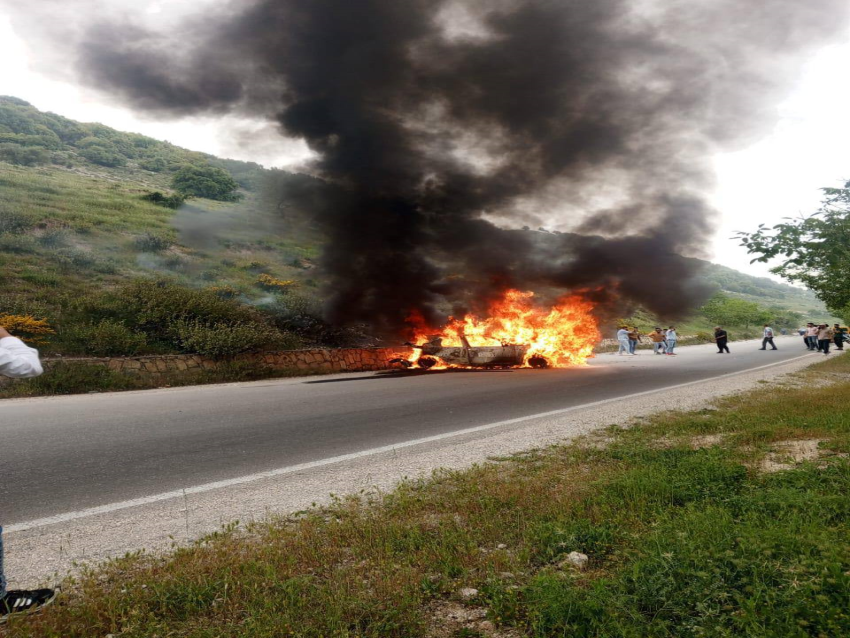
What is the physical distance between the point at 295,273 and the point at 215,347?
13990mm

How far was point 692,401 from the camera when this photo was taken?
901cm

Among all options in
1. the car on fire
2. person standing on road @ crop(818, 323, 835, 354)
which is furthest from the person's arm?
person standing on road @ crop(818, 323, 835, 354)

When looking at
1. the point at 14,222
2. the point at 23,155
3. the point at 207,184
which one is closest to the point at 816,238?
the point at 14,222

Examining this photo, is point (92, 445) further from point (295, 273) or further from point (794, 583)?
point (295, 273)

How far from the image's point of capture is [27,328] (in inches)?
490

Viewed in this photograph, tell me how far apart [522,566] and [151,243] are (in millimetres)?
27170

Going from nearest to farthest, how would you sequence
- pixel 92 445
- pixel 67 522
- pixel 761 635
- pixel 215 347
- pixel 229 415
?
pixel 761 635
pixel 67 522
pixel 92 445
pixel 229 415
pixel 215 347

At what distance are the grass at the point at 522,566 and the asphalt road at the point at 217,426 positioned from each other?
184cm

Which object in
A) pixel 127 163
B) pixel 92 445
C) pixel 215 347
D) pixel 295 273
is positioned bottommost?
pixel 92 445

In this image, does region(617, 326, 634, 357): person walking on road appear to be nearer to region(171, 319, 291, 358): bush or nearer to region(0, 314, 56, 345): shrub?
region(171, 319, 291, 358): bush

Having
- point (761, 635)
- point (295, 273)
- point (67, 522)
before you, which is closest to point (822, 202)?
point (761, 635)

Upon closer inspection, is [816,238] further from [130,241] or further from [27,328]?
[130,241]

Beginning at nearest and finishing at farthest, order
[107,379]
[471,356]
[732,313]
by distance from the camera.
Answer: [107,379]
[471,356]
[732,313]

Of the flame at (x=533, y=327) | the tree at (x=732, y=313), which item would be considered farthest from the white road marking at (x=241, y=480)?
the tree at (x=732, y=313)
